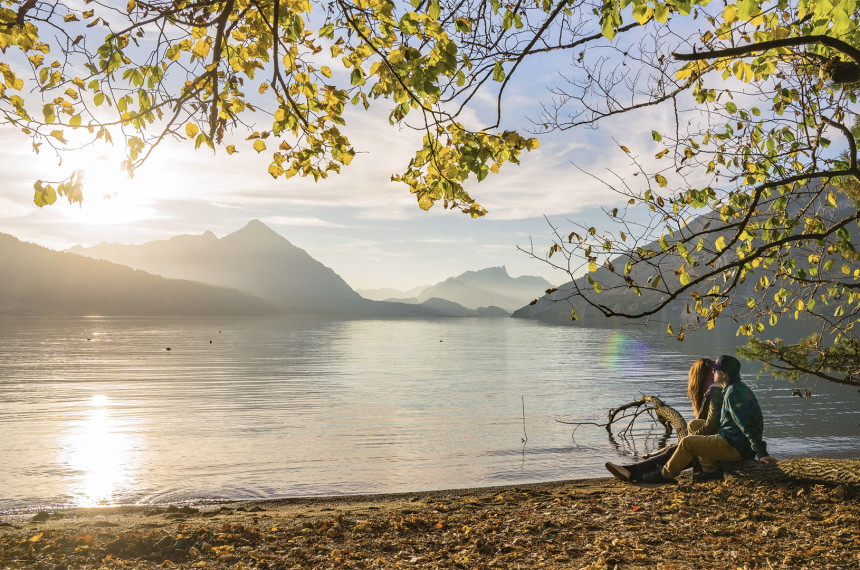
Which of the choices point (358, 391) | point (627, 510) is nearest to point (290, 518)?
point (627, 510)

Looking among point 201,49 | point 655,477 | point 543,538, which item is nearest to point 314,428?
point 655,477

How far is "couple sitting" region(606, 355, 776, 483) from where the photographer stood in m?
10.1

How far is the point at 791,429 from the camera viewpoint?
89.8ft

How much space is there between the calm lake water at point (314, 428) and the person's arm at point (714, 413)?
7.81m

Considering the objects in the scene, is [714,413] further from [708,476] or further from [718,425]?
[708,476]

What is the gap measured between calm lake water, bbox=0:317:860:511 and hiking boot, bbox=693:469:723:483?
7.44 metres

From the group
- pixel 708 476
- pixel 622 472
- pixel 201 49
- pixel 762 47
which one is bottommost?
pixel 622 472

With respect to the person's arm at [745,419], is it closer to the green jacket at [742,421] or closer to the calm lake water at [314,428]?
the green jacket at [742,421]

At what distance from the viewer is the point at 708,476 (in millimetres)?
10898

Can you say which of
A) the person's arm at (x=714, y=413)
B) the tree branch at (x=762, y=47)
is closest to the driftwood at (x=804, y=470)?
the person's arm at (x=714, y=413)

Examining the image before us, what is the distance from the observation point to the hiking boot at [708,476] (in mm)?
10797

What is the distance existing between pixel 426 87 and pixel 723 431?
8.53 meters

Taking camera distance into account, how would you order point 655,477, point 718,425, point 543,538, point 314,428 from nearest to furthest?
point 543,538 → point 718,425 → point 655,477 → point 314,428

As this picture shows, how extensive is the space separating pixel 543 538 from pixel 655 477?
16.9ft
